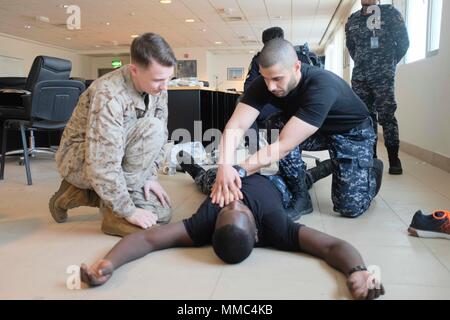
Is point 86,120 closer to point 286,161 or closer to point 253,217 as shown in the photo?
point 253,217

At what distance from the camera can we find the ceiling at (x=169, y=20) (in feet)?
30.2

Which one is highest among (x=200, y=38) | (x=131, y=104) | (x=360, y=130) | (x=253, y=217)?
(x=200, y=38)

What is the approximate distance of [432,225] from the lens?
1.78m

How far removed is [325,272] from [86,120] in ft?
3.92

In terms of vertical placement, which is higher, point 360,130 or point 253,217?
point 360,130

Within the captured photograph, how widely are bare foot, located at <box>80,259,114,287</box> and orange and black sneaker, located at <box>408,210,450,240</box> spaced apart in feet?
4.16

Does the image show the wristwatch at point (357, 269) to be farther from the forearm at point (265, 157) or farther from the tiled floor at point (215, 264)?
the forearm at point (265, 157)

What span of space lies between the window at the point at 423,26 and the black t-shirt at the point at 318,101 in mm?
2199

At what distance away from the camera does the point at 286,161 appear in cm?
227

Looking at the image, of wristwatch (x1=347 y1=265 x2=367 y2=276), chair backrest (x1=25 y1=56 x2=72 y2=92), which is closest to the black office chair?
chair backrest (x1=25 y1=56 x2=72 y2=92)

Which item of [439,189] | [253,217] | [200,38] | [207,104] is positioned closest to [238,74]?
[200,38]

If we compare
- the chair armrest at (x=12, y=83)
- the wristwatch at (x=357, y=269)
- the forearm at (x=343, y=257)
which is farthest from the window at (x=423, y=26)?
the chair armrest at (x=12, y=83)

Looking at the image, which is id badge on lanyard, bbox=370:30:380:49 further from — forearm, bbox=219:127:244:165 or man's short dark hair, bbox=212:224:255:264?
man's short dark hair, bbox=212:224:255:264

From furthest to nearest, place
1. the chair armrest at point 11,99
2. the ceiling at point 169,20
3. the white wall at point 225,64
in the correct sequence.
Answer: the white wall at point 225,64
the ceiling at point 169,20
the chair armrest at point 11,99
